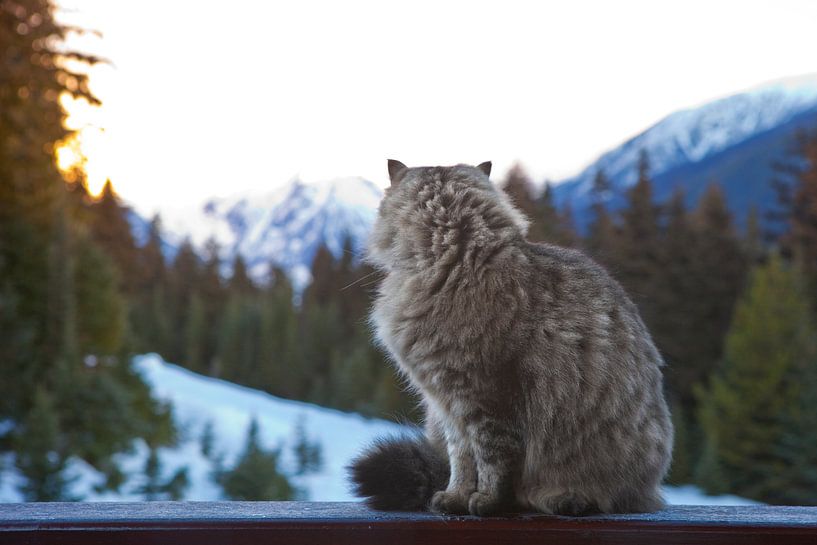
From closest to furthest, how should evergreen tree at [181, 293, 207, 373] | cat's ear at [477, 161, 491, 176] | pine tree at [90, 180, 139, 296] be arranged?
cat's ear at [477, 161, 491, 176]
pine tree at [90, 180, 139, 296]
evergreen tree at [181, 293, 207, 373]

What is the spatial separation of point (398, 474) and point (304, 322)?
23.8 metres

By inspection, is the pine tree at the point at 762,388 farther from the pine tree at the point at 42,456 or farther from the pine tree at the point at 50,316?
the pine tree at the point at 42,456

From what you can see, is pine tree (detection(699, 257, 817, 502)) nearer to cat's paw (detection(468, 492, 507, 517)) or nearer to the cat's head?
the cat's head

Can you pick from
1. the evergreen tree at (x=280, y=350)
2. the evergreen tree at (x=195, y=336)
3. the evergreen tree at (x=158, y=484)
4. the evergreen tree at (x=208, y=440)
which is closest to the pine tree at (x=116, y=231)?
the evergreen tree at (x=208, y=440)

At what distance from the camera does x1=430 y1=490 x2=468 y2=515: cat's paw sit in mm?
1862

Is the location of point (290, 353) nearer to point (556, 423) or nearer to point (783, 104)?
point (783, 104)

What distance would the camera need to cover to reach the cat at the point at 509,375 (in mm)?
1871

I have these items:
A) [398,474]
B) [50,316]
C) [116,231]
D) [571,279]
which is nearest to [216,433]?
[50,316]

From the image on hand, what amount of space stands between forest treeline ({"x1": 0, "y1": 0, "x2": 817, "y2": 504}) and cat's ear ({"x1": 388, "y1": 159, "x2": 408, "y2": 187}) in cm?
75

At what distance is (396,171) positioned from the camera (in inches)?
91.1

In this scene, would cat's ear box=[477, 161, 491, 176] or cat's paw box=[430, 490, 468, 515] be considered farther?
cat's ear box=[477, 161, 491, 176]

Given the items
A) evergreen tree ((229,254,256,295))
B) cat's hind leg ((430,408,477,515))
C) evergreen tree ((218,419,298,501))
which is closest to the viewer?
cat's hind leg ((430,408,477,515))

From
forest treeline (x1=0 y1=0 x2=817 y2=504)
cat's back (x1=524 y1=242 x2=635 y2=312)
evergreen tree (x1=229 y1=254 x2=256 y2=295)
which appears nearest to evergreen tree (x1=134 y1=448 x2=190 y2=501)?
forest treeline (x1=0 y1=0 x2=817 y2=504)

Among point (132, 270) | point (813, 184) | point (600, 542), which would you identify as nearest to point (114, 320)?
point (132, 270)
